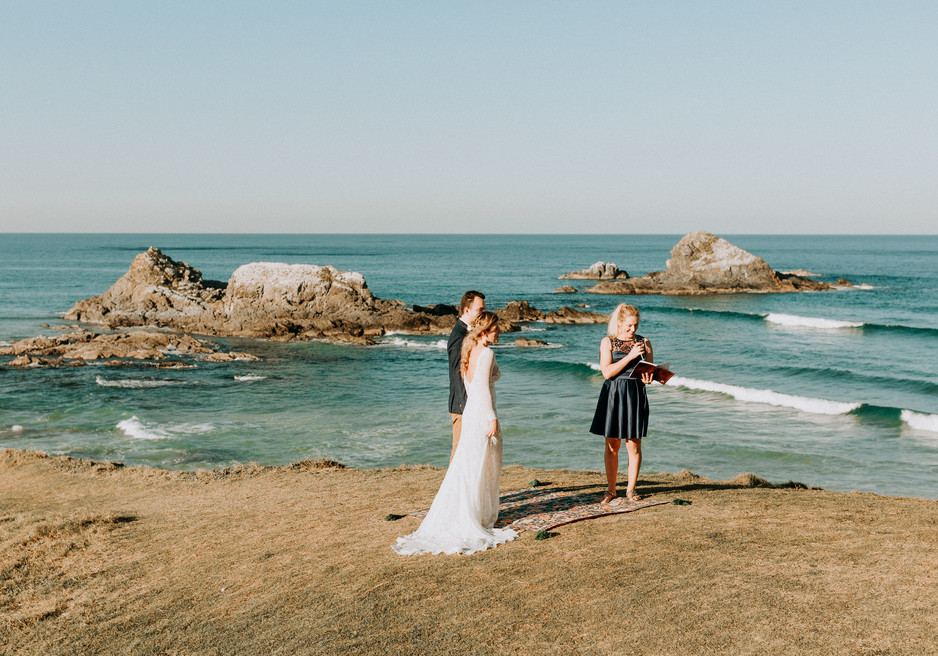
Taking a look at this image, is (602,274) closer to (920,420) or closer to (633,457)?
(920,420)

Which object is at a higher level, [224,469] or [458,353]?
[458,353]

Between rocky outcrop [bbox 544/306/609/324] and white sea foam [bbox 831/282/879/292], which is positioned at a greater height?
white sea foam [bbox 831/282/879/292]

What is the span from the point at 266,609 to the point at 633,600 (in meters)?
3.51

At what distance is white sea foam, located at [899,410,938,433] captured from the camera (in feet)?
71.6

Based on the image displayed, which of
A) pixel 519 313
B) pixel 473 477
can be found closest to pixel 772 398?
pixel 473 477

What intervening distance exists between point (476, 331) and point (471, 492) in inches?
71.7

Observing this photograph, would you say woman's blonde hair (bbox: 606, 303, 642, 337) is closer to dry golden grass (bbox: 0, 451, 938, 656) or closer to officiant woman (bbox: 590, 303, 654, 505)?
officiant woman (bbox: 590, 303, 654, 505)

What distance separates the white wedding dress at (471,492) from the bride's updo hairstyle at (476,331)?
17 centimetres

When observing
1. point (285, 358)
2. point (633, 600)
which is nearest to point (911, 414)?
point (633, 600)

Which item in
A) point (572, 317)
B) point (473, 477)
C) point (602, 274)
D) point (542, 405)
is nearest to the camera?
point (473, 477)

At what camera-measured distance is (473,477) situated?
8023mm

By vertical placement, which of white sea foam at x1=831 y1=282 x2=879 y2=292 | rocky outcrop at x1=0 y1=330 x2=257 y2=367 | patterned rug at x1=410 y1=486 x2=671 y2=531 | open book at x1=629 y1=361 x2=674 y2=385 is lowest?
rocky outcrop at x1=0 y1=330 x2=257 y2=367

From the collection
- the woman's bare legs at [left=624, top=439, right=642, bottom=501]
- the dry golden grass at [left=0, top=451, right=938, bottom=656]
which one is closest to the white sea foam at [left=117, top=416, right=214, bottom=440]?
the dry golden grass at [left=0, top=451, right=938, bottom=656]

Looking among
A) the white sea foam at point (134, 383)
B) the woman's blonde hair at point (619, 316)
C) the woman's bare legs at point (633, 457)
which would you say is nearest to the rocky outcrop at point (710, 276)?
the white sea foam at point (134, 383)
